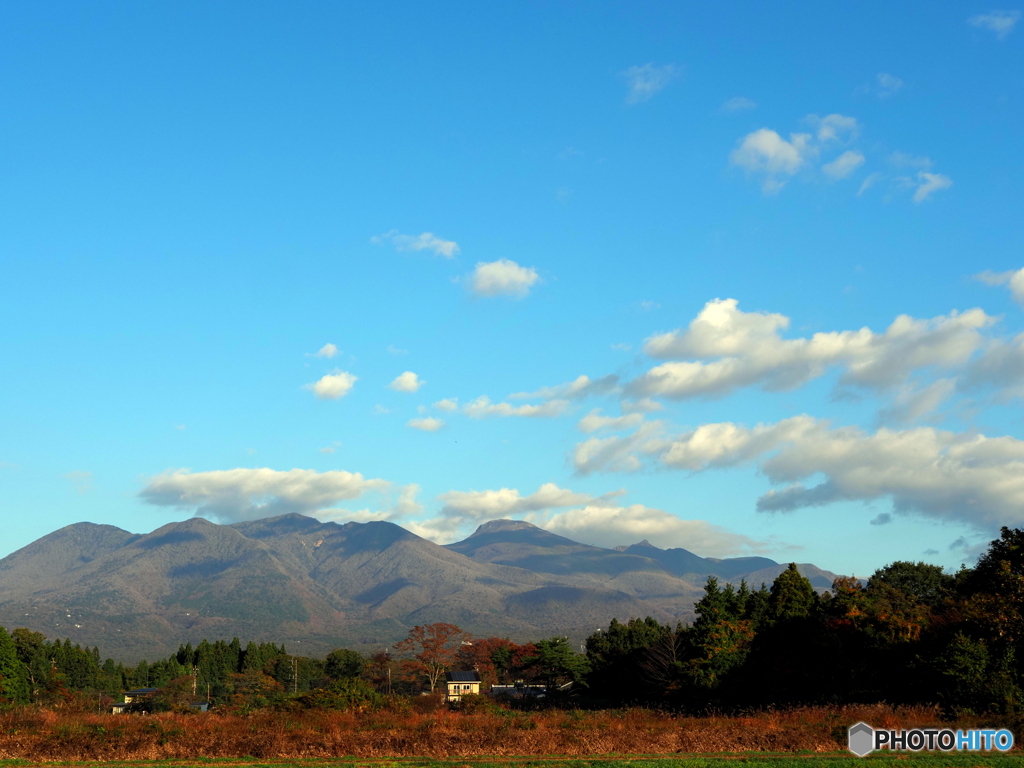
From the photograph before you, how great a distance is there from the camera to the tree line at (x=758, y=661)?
105 feet

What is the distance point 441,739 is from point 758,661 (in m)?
31.4

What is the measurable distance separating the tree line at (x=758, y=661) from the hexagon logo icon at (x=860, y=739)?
Answer: 5.14m

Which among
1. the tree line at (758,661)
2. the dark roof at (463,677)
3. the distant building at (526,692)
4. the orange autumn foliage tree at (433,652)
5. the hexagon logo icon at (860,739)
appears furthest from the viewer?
the orange autumn foliage tree at (433,652)

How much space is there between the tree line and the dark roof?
3541mm

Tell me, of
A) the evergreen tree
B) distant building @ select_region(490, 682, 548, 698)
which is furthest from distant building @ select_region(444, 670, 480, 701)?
the evergreen tree

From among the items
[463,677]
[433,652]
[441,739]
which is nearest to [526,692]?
[463,677]

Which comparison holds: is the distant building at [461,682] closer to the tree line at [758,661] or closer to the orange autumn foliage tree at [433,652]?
the orange autumn foliage tree at [433,652]

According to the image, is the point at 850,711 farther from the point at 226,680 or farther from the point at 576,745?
the point at 226,680

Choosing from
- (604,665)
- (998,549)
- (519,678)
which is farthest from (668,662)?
(519,678)

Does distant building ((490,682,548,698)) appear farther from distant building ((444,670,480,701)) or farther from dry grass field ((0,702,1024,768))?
dry grass field ((0,702,1024,768))

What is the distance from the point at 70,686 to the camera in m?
96.5

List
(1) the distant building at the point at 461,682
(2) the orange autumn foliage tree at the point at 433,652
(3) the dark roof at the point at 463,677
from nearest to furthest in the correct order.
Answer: (1) the distant building at the point at 461,682 < (3) the dark roof at the point at 463,677 < (2) the orange autumn foliage tree at the point at 433,652

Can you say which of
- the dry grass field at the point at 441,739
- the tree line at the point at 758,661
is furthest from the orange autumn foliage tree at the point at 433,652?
the dry grass field at the point at 441,739

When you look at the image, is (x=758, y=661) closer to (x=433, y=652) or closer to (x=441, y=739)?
(x=441, y=739)
